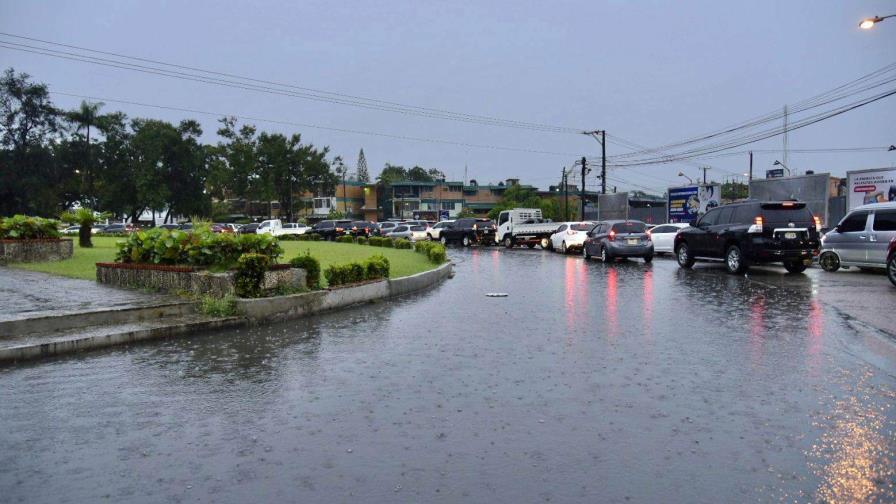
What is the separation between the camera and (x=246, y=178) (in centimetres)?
8069

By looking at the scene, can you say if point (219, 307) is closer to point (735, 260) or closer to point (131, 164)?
point (735, 260)

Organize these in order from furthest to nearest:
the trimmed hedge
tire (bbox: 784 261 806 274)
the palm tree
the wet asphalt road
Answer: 1. the palm tree
2. tire (bbox: 784 261 806 274)
3. the trimmed hedge
4. the wet asphalt road

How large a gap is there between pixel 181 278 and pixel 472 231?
3156 cm

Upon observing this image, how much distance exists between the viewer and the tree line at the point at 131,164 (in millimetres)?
62531

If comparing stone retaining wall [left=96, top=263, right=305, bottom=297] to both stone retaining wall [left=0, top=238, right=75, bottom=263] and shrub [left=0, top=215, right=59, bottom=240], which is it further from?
shrub [left=0, top=215, right=59, bottom=240]

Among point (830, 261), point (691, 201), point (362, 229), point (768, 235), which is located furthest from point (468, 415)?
point (362, 229)

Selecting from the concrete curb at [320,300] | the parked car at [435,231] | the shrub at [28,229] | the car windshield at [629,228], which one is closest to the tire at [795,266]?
the car windshield at [629,228]

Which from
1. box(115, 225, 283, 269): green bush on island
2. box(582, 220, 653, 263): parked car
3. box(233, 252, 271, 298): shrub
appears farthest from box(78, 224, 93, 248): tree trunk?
box(582, 220, 653, 263): parked car

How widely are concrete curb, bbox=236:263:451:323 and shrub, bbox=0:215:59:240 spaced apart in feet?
37.6

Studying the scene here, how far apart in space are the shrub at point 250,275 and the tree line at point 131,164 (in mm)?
61654

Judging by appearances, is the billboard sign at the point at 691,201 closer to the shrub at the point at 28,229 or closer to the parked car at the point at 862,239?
the parked car at the point at 862,239

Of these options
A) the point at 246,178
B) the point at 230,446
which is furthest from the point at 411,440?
the point at 246,178

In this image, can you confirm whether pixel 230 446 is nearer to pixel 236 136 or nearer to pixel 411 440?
pixel 411 440

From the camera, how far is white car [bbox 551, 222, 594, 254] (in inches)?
1253
